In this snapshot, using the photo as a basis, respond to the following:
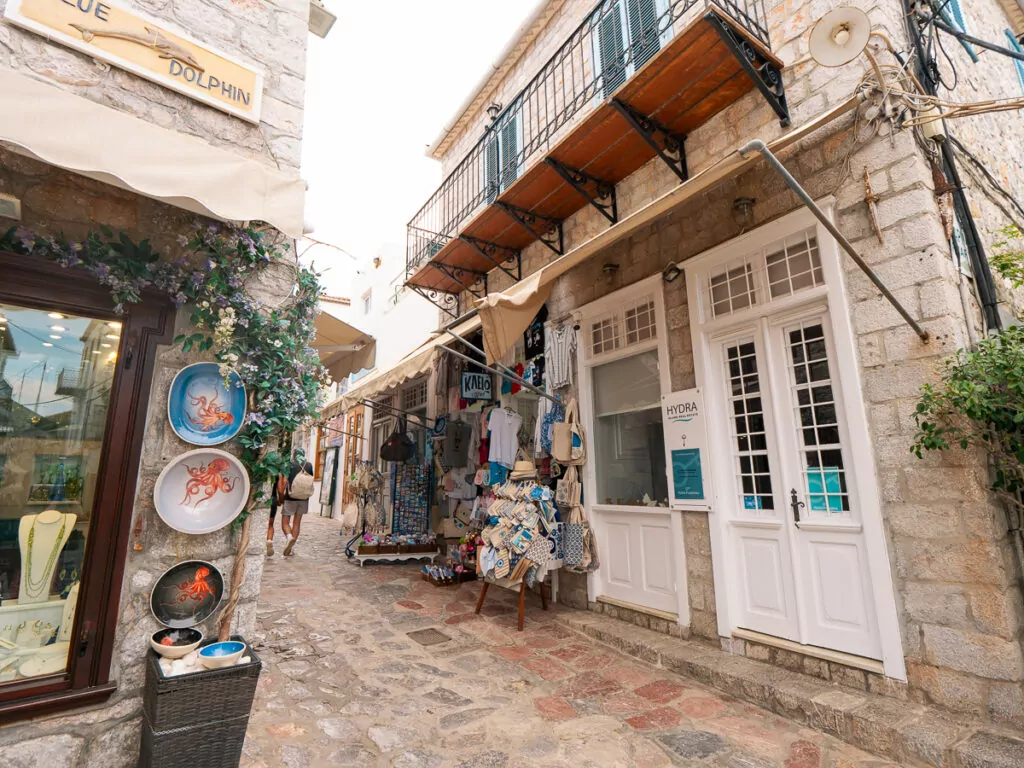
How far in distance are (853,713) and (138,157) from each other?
4925mm

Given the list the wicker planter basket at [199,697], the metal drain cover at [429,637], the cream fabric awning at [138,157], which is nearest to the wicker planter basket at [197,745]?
the wicker planter basket at [199,697]

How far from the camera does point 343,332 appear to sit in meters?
6.34

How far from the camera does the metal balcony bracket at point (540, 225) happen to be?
618cm

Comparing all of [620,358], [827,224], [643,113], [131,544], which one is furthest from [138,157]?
[620,358]

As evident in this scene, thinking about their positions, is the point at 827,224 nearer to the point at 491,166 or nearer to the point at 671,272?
the point at 671,272

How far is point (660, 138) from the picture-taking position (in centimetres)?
491

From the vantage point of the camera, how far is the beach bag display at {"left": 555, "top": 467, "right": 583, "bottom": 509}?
548 centimetres

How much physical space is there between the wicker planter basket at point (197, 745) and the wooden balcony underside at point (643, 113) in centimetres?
514

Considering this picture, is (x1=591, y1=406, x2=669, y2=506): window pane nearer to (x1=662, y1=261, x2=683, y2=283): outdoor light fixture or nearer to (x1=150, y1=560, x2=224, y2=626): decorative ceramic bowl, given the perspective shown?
(x1=662, y1=261, x2=683, y2=283): outdoor light fixture

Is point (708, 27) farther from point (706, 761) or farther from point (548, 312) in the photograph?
point (706, 761)

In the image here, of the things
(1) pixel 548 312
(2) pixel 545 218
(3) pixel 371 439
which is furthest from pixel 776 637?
(3) pixel 371 439

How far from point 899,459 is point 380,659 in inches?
166

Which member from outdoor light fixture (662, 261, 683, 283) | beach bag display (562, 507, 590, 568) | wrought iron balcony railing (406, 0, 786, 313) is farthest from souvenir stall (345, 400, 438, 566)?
outdoor light fixture (662, 261, 683, 283)

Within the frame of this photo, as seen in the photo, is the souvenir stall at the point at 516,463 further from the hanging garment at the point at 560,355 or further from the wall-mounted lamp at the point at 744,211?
the wall-mounted lamp at the point at 744,211
